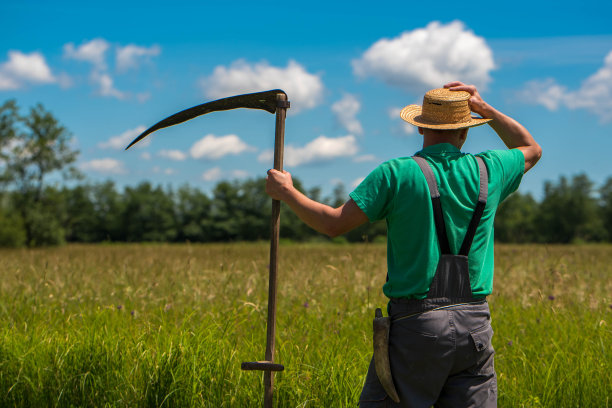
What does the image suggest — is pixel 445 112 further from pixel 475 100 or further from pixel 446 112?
pixel 475 100

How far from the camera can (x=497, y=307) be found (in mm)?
5383

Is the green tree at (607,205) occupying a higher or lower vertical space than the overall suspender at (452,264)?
higher

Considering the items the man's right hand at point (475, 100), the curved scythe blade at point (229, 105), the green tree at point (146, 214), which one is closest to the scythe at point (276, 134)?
the curved scythe blade at point (229, 105)

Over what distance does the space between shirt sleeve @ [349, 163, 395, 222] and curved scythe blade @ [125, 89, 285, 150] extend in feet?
3.23

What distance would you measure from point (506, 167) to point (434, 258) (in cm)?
62

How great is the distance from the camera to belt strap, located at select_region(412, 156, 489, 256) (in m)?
2.24

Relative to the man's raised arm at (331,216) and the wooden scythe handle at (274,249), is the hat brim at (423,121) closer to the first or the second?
the man's raised arm at (331,216)

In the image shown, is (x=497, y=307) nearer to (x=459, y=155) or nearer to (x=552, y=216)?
(x=459, y=155)

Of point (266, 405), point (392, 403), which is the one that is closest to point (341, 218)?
point (392, 403)

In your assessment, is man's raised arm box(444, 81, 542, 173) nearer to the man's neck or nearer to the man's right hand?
the man's right hand

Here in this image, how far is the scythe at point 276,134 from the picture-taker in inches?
111

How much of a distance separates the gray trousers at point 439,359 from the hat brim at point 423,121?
2.81 feet

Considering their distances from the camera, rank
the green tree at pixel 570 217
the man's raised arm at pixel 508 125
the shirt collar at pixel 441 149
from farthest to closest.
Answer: the green tree at pixel 570 217 → the man's raised arm at pixel 508 125 → the shirt collar at pixel 441 149

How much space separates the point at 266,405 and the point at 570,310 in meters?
3.71
